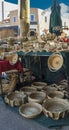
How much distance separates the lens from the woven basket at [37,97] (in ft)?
8.66

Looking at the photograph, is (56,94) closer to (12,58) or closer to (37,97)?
(37,97)

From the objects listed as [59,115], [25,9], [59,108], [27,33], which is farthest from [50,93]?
[25,9]

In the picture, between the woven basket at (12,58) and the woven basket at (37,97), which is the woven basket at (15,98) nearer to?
the woven basket at (37,97)

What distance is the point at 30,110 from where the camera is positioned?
8.04ft

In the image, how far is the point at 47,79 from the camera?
381cm

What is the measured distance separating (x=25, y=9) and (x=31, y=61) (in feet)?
4.02

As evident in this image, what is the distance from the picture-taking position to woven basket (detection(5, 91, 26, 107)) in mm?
2588

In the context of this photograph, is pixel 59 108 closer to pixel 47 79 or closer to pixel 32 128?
pixel 32 128

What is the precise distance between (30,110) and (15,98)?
1.36 feet

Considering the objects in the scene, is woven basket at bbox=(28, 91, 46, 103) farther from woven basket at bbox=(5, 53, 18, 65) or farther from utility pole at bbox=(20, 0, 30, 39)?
utility pole at bbox=(20, 0, 30, 39)

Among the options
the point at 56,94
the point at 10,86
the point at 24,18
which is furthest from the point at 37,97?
the point at 24,18

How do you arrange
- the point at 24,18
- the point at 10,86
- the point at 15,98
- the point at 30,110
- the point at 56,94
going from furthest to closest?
1. the point at 24,18
2. the point at 10,86
3. the point at 56,94
4. the point at 15,98
5. the point at 30,110

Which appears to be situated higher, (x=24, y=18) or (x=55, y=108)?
(x=24, y=18)

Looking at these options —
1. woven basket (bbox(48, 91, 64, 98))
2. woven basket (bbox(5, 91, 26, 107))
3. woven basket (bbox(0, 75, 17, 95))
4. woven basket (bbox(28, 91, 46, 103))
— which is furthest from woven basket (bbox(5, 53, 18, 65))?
woven basket (bbox(48, 91, 64, 98))
